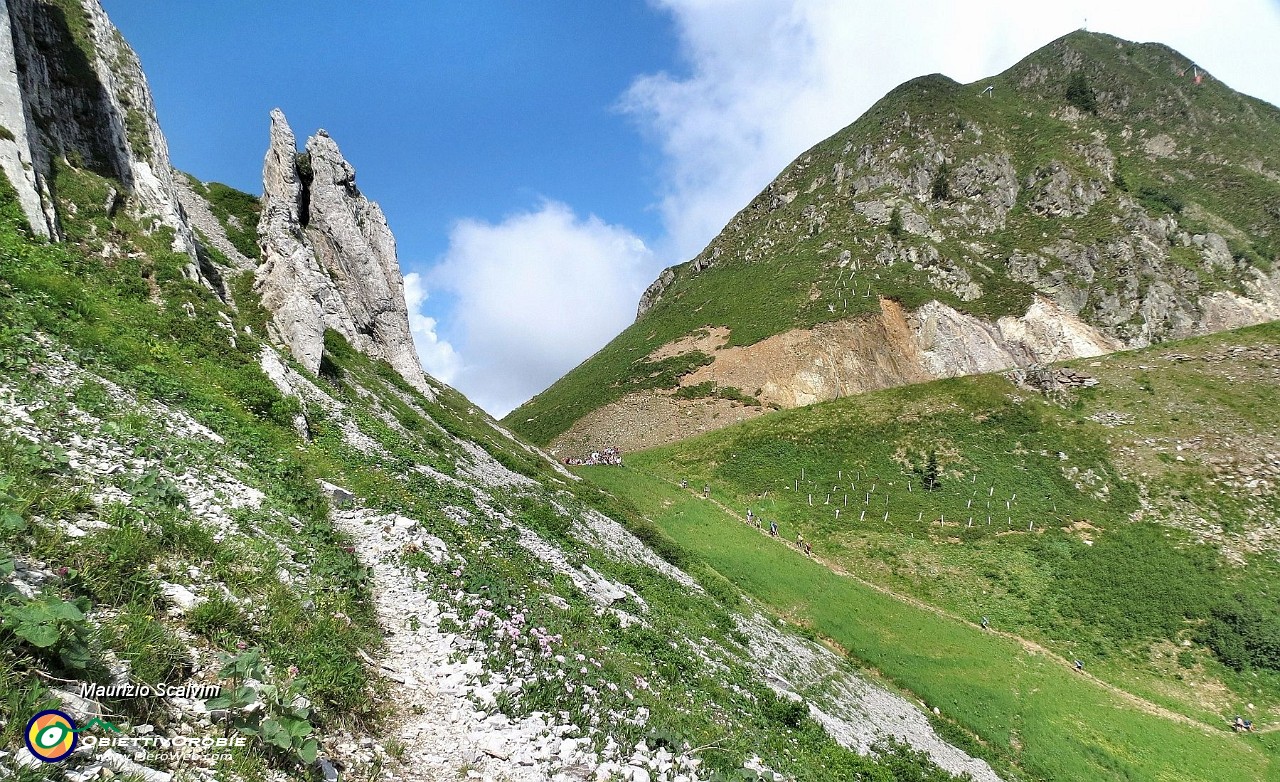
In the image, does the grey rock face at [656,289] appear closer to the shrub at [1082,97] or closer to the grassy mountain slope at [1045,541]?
the grassy mountain slope at [1045,541]

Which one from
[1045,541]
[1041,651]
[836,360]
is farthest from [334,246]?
[836,360]

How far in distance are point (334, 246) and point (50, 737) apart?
41.8m

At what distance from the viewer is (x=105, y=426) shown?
938 centimetres

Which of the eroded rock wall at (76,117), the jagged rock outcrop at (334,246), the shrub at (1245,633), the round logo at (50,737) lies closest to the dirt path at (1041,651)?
the shrub at (1245,633)

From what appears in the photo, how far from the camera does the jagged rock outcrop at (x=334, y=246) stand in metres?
31.3

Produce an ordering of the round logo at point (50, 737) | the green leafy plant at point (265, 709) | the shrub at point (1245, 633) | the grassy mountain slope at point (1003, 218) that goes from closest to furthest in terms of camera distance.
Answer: the round logo at point (50, 737) → the green leafy plant at point (265, 709) → the shrub at point (1245, 633) → the grassy mountain slope at point (1003, 218)

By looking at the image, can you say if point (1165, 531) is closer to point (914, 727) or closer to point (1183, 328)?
point (914, 727)

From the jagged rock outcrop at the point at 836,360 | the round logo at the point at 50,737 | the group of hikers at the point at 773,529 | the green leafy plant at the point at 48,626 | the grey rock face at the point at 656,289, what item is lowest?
the group of hikers at the point at 773,529

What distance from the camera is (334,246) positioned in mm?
38875

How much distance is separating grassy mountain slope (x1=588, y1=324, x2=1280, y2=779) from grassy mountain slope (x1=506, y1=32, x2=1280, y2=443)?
26.6m

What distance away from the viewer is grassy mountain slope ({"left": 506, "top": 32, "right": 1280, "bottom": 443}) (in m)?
88.9

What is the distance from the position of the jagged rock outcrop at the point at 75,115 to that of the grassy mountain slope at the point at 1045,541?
33491 mm

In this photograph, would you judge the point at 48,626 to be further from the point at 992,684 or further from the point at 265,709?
the point at 992,684

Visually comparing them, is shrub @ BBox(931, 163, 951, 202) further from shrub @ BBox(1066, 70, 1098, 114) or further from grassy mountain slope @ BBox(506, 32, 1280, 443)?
shrub @ BBox(1066, 70, 1098, 114)
